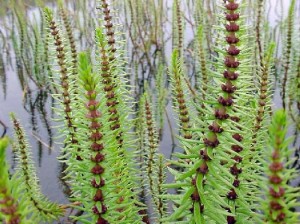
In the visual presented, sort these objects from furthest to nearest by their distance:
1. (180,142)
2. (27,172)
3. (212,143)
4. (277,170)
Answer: (27,172) → (180,142) → (212,143) → (277,170)

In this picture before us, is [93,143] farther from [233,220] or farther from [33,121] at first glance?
[33,121]

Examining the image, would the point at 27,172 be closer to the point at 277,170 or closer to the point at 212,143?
the point at 212,143

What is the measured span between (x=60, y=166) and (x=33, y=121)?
0.58 m

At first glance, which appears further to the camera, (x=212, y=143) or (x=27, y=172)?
(x=27, y=172)

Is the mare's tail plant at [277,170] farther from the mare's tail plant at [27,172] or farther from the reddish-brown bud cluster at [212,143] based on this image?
the mare's tail plant at [27,172]

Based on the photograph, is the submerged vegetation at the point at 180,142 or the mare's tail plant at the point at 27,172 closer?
the submerged vegetation at the point at 180,142

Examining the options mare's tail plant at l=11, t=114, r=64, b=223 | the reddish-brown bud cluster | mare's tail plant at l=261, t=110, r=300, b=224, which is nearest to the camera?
mare's tail plant at l=261, t=110, r=300, b=224

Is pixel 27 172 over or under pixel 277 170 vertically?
under

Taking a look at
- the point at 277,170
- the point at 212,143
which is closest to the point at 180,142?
the point at 212,143

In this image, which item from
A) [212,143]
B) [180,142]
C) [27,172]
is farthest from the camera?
[27,172]

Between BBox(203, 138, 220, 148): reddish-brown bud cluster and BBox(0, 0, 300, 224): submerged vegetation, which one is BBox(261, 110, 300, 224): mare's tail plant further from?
BBox(203, 138, 220, 148): reddish-brown bud cluster

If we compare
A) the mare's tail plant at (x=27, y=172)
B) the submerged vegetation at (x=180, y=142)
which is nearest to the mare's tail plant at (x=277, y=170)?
the submerged vegetation at (x=180, y=142)

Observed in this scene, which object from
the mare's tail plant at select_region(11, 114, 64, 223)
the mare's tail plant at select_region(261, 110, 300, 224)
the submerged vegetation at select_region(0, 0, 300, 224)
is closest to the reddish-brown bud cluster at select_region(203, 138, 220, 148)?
the submerged vegetation at select_region(0, 0, 300, 224)

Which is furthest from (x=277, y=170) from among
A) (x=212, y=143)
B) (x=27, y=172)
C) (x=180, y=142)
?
(x=27, y=172)
